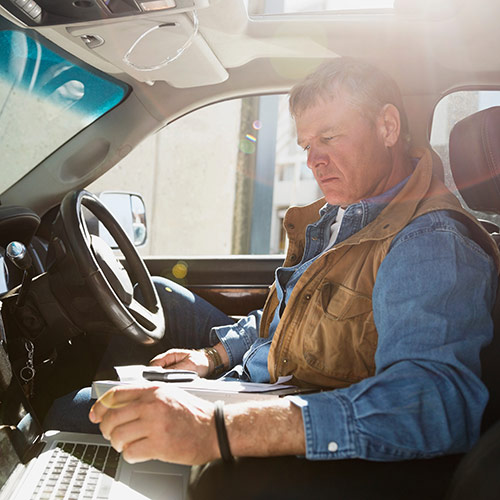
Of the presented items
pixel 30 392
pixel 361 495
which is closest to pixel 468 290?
pixel 361 495

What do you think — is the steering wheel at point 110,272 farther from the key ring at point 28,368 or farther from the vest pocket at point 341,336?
the vest pocket at point 341,336

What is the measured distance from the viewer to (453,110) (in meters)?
1.98

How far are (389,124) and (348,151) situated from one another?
0.44 feet

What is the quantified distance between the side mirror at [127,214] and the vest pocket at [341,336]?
1.28m

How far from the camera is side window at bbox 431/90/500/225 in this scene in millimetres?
1912

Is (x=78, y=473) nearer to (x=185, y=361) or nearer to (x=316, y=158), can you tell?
(x=185, y=361)

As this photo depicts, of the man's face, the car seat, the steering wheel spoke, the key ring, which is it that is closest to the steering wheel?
the steering wheel spoke

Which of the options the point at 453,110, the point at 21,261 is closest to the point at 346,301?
the point at 21,261

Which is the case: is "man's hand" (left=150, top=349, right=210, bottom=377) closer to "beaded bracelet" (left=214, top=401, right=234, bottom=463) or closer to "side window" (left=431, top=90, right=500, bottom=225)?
"beaded bracelet" (left=214, top=401, right=234, bottom=463)

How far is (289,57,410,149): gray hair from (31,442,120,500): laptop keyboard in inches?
40.1

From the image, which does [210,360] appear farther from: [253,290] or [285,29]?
[285,29]

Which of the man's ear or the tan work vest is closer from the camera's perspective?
the tan work vest

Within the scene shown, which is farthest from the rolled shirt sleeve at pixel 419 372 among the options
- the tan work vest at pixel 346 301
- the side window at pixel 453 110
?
the side window at pixel 453 110

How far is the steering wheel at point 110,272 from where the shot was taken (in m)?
1.52
